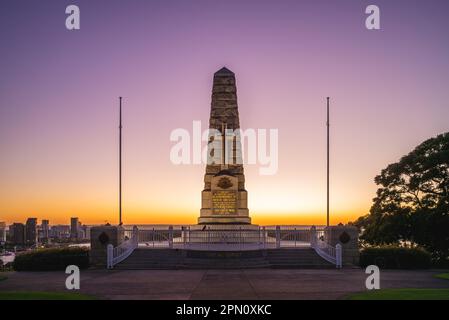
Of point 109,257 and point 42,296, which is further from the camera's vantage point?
point 109,257

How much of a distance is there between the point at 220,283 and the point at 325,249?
1004 centimetres

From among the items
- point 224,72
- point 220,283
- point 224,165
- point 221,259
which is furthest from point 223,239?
point 224,72

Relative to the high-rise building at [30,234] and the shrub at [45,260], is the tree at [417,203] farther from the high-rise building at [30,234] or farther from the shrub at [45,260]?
the high-rise building at [30,234]

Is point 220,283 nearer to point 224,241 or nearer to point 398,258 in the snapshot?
point 224,241

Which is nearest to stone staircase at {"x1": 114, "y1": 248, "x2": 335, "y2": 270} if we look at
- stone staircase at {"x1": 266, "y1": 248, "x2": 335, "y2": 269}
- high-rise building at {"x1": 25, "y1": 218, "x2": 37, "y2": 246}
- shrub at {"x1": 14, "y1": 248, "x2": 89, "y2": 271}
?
stone staircase at {"x1": 266, "y1": 248, "x2": 335, "y2": 269}

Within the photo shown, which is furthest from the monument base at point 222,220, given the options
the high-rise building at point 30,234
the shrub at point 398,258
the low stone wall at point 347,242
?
the high-rise building at point 30,234

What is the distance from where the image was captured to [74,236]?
161750 mm

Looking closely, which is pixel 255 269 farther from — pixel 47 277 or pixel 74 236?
pixel 74 236

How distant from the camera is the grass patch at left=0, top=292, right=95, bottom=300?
14.9 meters

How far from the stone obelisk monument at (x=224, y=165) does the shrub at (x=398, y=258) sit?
51.7ft

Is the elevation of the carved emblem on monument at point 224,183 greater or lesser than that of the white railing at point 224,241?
greater

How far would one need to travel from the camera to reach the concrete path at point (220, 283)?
16.4 m

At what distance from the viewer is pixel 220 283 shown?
19.2 m
